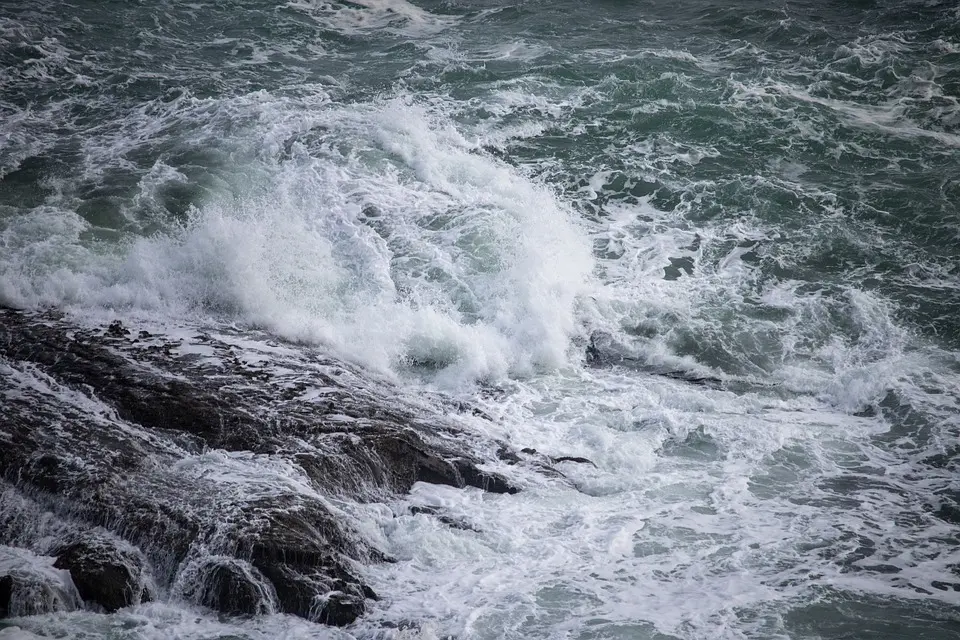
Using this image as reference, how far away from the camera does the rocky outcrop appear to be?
5469mm

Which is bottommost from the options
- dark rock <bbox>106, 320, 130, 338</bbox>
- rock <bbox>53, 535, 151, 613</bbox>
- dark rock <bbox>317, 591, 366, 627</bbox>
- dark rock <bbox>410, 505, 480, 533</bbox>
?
dark rock <bbox>317, 591, 366, 627</bbox>

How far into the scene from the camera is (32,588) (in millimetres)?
5113

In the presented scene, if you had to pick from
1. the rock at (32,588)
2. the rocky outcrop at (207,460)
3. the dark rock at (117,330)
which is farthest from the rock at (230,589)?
the dark rock at (117,330)

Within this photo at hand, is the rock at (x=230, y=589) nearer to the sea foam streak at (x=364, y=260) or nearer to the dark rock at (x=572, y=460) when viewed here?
the dark rock at (x=572, y=460)

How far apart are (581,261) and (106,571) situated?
7403mm

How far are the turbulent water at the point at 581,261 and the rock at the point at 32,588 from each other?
0.12 metres

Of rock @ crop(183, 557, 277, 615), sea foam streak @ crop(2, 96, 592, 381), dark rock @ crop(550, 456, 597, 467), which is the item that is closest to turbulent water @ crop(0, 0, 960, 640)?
sea foam streak @ crop(2, 96, 592, 381)

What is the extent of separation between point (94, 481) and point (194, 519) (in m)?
0.82

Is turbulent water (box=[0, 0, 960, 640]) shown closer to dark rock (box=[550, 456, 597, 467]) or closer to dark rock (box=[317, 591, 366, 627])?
dark rock (box=[317, 591, 366, 627])

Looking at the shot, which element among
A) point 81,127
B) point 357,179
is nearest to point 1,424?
point 357,179

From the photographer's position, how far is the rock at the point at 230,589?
17.6ft

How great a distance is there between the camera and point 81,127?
13.4 m

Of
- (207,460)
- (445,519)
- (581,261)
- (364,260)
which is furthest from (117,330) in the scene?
(581,261)

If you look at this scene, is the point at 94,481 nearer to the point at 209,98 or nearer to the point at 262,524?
the point at 262,524
